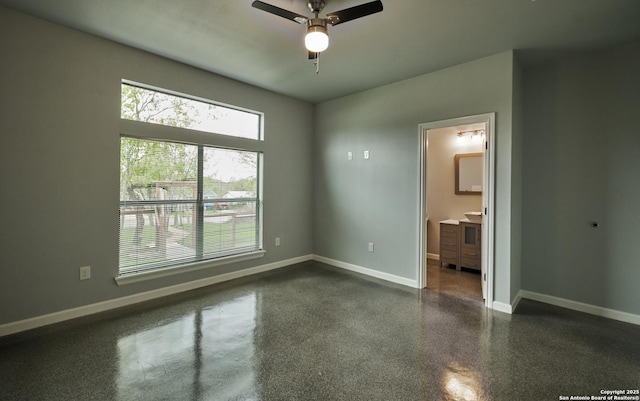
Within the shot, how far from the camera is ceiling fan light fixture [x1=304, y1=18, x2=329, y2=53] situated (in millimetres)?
2141

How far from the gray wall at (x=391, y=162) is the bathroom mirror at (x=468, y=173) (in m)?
1.68

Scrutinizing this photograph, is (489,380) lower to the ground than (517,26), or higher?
lower

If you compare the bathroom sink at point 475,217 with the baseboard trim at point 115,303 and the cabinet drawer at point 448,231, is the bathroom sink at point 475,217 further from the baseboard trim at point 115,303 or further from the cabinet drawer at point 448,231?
the baseboard trim at point 115,303

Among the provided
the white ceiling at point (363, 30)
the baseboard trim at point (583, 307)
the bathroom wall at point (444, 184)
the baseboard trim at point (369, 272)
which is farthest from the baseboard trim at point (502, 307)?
the white ceiling at point (363, 30)

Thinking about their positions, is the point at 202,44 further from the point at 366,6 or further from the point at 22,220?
the point at 22,220

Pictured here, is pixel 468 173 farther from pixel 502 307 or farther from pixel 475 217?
pixel 502 307

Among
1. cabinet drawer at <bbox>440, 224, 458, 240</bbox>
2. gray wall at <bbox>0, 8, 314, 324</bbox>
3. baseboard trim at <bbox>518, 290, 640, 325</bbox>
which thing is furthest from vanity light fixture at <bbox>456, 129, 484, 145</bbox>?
gray wall at <bbox>0, 8, 314, 324</bbox>

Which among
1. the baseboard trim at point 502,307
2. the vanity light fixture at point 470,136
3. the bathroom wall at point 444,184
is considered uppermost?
the vanity light fixture at point 470,136

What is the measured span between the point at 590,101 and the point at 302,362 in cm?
387

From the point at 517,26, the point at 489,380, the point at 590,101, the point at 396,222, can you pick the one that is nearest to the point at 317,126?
the point at 396,222

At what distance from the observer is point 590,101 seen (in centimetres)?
303

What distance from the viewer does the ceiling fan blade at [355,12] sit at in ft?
6.30

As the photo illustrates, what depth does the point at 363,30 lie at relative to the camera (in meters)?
2.68

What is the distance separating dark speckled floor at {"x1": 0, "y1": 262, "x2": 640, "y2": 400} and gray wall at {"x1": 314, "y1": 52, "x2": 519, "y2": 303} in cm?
73
